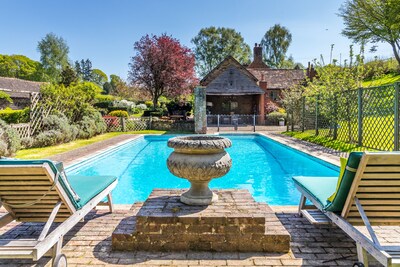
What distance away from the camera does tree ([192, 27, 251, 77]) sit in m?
53.2

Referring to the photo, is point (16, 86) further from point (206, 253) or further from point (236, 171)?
point (206, 253)

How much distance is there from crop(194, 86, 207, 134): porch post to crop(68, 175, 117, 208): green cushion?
579 inches

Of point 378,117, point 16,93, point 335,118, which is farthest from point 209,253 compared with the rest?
point 16,93

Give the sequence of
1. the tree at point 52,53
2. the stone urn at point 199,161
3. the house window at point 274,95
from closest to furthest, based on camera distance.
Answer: the stone urn at point 199,161, the house window at point 274,95, the tree at point 52,53

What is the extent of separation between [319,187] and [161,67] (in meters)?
22.5

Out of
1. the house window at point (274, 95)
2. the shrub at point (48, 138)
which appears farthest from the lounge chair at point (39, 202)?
the house window at point (274, 95)

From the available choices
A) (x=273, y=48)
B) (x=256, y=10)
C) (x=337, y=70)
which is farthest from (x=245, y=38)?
(x=337, y=70)

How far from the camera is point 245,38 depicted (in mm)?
55188

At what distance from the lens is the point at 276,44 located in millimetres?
54469

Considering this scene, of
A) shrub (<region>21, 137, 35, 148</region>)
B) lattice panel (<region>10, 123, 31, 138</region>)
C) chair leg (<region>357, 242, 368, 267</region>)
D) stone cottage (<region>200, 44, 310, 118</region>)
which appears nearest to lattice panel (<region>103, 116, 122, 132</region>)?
lattice panel (<region>10, 123, 31, 138</region>)

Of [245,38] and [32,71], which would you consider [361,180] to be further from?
[32,71]

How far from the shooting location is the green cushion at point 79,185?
279 centimetres

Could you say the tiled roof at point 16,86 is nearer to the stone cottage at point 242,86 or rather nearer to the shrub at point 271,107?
the stone cottage at point 242,86

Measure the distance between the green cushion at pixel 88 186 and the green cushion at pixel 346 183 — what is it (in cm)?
289
